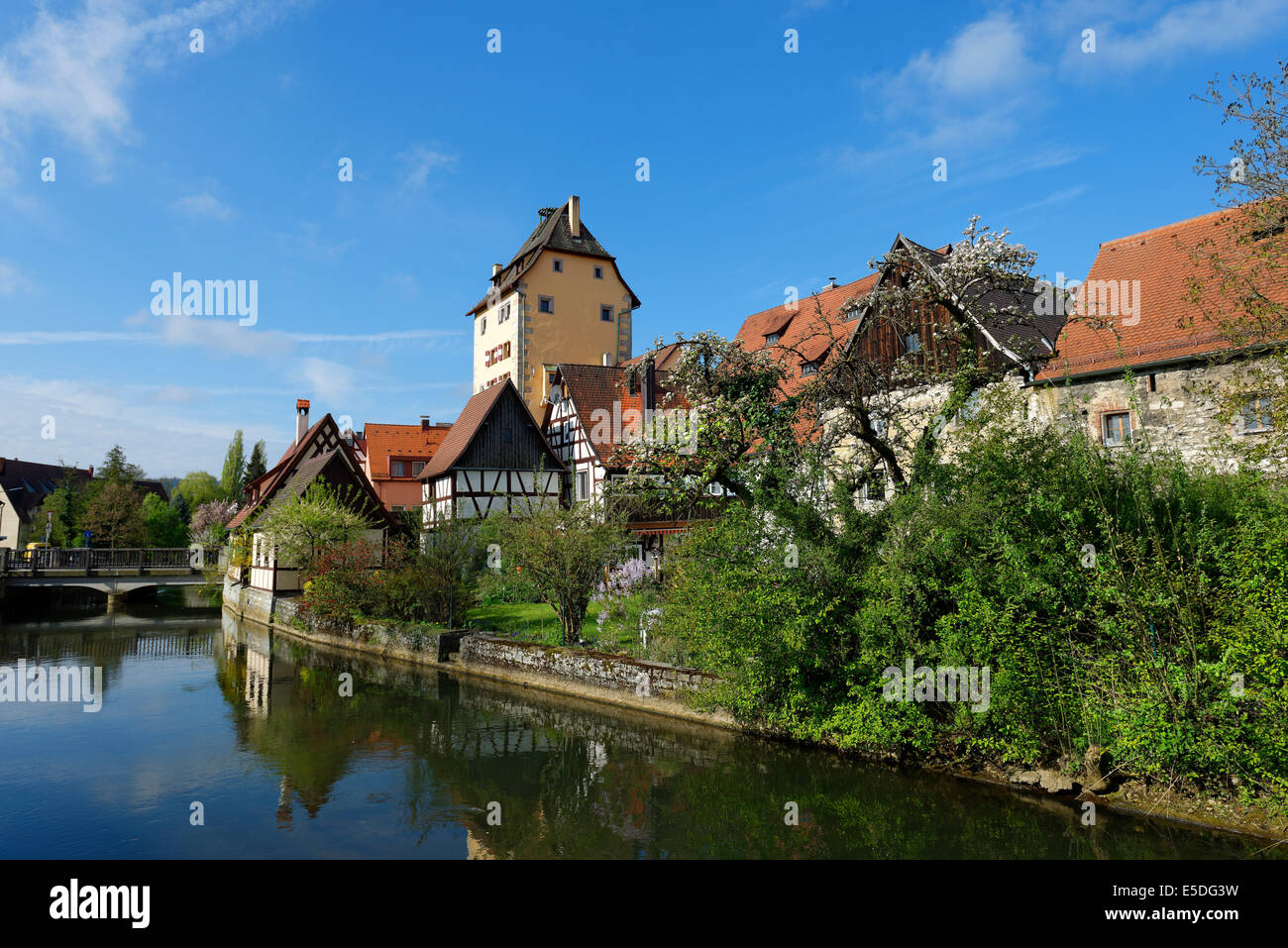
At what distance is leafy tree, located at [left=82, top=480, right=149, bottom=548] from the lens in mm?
46219

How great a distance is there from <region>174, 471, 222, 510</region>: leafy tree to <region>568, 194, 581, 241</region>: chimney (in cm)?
5240

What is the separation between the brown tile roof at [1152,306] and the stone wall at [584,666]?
9.47m

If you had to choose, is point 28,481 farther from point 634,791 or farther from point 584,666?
point 634,791

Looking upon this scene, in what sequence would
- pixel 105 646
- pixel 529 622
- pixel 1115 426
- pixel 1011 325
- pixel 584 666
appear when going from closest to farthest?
pixel 584 666, pixel 1115 426, pixel 1011 325, pixel 529 622, pixel 105 646

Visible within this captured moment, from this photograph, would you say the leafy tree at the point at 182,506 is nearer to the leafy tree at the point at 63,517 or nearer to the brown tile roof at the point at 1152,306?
the leafy tree at the point at 63,517

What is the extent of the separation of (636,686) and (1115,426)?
11.4 meters

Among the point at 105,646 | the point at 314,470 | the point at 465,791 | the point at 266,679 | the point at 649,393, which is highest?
the point at 649,393

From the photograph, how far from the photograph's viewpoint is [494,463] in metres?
32.0

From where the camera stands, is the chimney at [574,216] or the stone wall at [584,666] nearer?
Result: the stone wall at [584,666]

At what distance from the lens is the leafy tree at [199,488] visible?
252ft

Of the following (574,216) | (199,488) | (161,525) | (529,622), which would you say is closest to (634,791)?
(529,622)

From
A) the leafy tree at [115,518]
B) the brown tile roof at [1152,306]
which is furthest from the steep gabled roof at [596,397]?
the leafy tree at [115,518]
